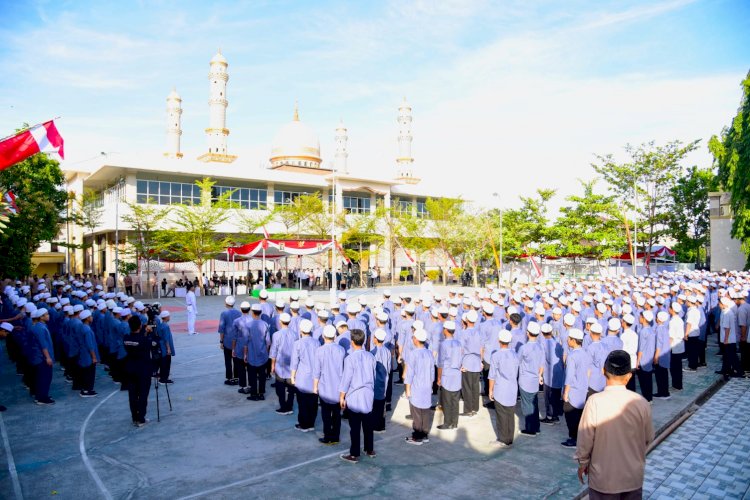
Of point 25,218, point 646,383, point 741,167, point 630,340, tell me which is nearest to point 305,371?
point 630,340

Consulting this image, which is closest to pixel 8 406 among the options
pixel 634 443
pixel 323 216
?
pixel 634 443

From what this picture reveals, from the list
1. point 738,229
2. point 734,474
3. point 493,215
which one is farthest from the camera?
point 493,215

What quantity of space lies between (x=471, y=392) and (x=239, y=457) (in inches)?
165

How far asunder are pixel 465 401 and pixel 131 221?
3407 centimetres

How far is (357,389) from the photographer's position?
6.77 meters

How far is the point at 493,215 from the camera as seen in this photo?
43.8 m

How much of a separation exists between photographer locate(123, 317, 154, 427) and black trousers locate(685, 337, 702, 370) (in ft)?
39.3

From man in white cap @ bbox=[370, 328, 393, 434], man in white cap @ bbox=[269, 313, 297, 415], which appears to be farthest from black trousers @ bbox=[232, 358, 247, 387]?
man in white cap @ bbox=[370, 328, 393, 434]

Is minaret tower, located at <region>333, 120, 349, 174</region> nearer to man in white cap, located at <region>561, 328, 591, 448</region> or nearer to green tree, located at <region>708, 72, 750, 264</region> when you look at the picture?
green tree, located at <region>708, 72, 750, 264</region>

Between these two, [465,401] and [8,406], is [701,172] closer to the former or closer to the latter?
[465,401]

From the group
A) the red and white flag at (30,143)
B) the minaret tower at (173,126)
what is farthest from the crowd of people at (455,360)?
the minaret tower at (173,126)

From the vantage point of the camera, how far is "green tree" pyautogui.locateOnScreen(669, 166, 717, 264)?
37156mm

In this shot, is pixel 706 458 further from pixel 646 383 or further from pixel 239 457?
pixel 239 457

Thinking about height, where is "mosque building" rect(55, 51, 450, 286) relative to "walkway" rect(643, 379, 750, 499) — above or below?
above
